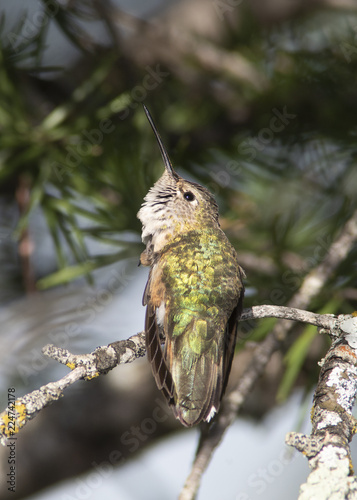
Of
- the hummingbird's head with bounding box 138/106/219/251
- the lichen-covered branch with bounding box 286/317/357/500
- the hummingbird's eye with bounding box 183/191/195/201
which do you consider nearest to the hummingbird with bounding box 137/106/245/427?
the hummingbird's head with bounding box 138/106/219/251

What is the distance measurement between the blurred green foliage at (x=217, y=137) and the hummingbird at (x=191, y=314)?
44cm

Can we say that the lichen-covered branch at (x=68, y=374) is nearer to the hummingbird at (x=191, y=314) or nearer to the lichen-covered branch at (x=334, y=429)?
the hummingbird at (x=191, y=314)

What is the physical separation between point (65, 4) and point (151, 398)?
1795mm

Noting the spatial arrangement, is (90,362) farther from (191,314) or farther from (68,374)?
(191,314)

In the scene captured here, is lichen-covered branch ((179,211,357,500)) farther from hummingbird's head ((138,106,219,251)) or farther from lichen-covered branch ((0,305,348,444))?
hummingbird's head ((138,106,219,251))

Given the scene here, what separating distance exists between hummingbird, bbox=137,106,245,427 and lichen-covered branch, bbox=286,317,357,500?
35 centimetres

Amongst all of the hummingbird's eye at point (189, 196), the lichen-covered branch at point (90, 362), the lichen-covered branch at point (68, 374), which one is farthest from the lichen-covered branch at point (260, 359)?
the hummingbird's eye at point (189, 196)

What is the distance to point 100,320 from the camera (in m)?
2.68

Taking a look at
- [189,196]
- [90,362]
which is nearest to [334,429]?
[90,362]

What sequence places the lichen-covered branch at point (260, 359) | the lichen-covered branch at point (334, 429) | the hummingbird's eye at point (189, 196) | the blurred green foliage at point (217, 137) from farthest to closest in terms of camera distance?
the blurred green foliage at point (217, 137), the hummingbird's eye at point (189, 196), the lichen-covered branch at point (260, 359), the lichen-covered branch at point (334, 429)

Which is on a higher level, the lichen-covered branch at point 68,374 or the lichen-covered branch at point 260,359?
the lichen-covered branch at point 68,374

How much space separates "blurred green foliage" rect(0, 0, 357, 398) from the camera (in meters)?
2.37

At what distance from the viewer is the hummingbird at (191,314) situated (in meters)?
1.62

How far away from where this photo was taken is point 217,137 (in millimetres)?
2820
